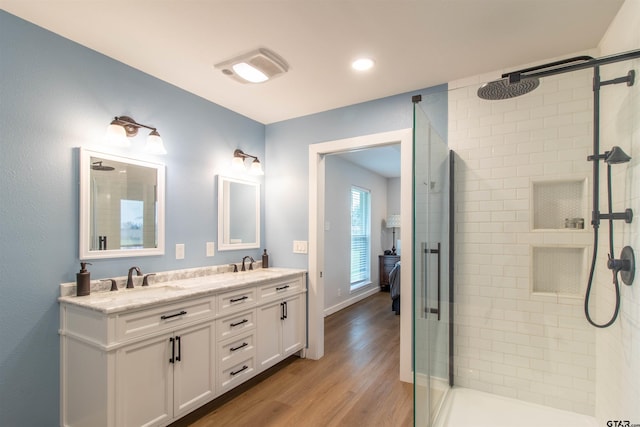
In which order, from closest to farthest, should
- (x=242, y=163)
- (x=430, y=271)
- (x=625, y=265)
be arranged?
(x=625, y=265) < (x=430, y=271) < (x=242, y=163)

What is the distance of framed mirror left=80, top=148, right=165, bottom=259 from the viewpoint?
6.75ft

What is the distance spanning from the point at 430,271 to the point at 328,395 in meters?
1.34

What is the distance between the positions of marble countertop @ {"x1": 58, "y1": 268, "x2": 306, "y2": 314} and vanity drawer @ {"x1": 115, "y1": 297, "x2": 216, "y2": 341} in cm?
5

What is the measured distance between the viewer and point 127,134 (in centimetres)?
227

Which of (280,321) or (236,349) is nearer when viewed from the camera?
(236,349)

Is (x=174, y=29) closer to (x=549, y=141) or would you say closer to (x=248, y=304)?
(x=248, y=304)

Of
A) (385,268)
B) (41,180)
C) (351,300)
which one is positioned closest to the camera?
(41,180)

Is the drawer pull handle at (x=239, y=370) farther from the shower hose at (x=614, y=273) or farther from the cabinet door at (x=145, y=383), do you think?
the shower hose at (x=614, y=273)

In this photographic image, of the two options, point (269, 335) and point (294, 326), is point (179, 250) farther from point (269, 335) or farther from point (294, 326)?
point (294, 326)

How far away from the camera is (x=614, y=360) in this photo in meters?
1.81

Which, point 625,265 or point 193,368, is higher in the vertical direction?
point 625,265

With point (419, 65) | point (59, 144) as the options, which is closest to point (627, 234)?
point (419, 65)

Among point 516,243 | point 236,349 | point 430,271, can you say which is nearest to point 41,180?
point 236,349

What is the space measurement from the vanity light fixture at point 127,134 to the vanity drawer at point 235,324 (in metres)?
1.40
